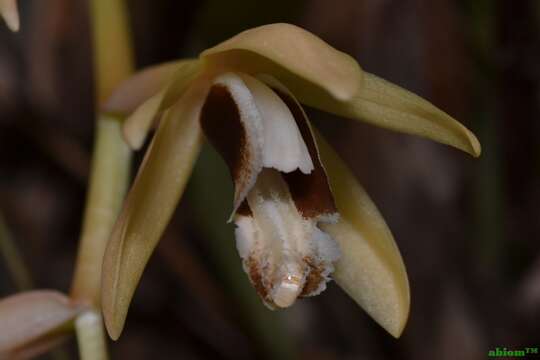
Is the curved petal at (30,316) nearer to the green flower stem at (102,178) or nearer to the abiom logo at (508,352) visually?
the green flower stem at (102,178)

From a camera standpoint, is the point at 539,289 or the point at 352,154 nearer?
the point at 539,289

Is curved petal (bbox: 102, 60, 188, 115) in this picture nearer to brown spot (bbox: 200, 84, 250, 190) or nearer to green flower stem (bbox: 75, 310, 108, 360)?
brown spot (bbox: 200, 84, 250, 190)

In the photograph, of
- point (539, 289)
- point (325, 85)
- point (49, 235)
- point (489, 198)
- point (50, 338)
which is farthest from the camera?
point (49, 235)

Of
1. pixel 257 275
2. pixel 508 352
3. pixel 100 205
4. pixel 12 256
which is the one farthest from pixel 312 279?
pixel 508 352

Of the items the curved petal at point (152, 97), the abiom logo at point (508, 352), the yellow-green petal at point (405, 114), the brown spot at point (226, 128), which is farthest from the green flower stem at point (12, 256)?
the abiom logo at point (508, 352)

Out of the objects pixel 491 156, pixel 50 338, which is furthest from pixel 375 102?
pixel 491 156

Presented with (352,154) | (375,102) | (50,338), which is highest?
(375,102)

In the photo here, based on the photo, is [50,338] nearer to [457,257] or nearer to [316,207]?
[316,207]

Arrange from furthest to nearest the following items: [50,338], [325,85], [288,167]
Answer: [50,338], [288,167], [325,85]
